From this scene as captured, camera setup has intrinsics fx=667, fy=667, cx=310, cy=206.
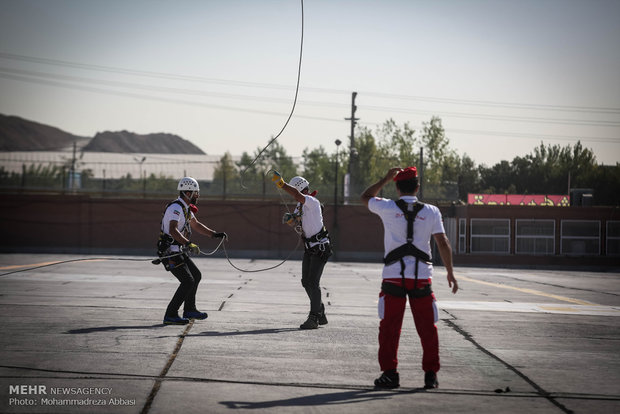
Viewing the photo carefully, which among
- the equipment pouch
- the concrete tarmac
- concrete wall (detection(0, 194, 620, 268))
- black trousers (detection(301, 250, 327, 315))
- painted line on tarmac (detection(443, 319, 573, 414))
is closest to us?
the concrete tarmac

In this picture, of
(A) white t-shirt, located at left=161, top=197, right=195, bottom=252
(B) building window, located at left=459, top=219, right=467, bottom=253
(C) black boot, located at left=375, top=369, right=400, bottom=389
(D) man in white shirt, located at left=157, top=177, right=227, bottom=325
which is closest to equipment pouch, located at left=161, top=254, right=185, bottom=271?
(D) man in white shirt, located at left=157, top=177, right=227, bottom=325

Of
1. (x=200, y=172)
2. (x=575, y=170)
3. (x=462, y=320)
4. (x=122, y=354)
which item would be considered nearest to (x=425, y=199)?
(x=200, y=172)

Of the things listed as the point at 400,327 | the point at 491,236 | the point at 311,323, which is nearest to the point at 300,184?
the point at 311,323

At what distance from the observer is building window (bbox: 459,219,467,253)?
141 ft

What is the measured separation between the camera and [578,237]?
141 ft

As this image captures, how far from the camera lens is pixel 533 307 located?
13609 millimetres

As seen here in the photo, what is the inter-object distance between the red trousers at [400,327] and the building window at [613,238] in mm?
41110

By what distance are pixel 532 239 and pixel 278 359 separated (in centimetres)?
3864

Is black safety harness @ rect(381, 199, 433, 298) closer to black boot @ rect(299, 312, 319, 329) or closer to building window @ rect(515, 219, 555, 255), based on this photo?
black boot @ rect(299, 312, 319, 329)

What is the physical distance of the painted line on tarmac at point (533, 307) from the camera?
12.8 m

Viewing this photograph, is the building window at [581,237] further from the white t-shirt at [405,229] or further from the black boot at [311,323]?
the white t-shirt at [405,229]

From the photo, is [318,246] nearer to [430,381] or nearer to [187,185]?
[187,185]

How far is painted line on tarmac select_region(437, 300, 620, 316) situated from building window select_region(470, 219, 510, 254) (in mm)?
28886

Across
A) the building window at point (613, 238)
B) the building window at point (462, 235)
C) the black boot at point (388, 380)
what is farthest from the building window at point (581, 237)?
the black boot at point (388, 380)
